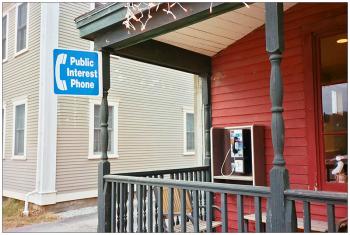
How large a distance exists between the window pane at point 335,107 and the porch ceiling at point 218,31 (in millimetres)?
1174

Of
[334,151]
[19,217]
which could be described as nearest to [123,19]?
[334,151]

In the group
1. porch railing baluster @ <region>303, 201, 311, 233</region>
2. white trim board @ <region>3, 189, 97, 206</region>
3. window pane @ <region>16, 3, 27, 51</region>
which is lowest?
white trim board @ <region>3, 189, 97, 206</region>

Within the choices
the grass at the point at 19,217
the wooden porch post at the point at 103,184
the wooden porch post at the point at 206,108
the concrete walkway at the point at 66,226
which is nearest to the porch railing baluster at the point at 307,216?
the wooden porch post at the point at 103,184

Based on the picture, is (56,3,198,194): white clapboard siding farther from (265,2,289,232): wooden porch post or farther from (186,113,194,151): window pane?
(265,2,289,232): wooden porch post

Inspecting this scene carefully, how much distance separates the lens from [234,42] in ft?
17.3

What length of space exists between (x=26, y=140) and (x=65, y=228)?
3.12m

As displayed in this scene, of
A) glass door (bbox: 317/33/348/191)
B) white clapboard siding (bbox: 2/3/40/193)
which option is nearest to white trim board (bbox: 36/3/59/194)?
white clapboard siding (bbox: 2/3/40/193)

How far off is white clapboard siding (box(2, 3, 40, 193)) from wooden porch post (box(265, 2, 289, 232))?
7.34 metres

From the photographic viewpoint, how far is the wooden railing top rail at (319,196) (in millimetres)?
2254

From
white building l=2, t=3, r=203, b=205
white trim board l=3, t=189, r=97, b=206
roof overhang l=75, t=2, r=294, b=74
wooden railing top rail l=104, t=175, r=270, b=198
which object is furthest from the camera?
white building l=2, t=3, r=203, b=205

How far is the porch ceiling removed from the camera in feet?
14.6

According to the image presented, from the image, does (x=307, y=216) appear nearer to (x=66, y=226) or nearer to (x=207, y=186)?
(x=207, y=186)

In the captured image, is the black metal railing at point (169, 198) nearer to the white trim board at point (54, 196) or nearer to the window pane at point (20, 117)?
the white trim board at point (54, 196)

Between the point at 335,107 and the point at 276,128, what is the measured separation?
1.86m
